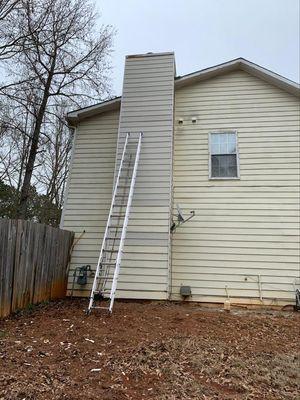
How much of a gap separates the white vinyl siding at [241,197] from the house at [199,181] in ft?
0.08

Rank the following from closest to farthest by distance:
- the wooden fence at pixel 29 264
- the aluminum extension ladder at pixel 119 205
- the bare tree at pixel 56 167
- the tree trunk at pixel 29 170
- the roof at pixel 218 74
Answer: the wooden fence at pixel 29 264 < the aluminum extension ladder at pixel 119 205 < the roof at pixel 218 74 < the tree trunk at pixel 29 170 < the bare tree at pixel 56 167

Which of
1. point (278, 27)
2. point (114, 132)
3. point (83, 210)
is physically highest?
point (278, 27)

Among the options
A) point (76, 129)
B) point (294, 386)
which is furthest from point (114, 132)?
→ point (294, 386)

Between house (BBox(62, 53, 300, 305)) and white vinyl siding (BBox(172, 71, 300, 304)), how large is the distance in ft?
0.08

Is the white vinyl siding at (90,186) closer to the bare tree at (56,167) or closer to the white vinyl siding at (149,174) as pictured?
the white vinyl siding at (149,174)

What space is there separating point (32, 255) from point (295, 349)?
15.9 ft

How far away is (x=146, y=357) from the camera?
→ 14.6 ft

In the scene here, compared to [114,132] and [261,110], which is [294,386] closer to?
[261,110]

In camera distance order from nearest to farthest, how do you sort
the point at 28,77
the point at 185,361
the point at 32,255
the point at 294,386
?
the point at 294,386 → the point at 185,361 → the point at 32,255 → the point at 28,77

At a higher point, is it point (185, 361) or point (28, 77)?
point (28, 77)

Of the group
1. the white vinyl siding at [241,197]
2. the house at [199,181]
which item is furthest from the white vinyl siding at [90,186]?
the white vinyl siding at [241,197]

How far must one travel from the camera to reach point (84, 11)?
13398mm

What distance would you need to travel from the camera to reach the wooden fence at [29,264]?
6203mm

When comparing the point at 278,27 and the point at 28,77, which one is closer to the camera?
the point at 28,77
